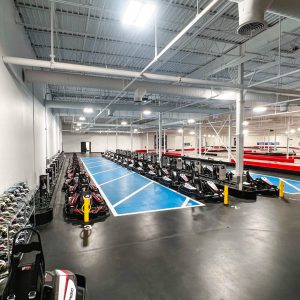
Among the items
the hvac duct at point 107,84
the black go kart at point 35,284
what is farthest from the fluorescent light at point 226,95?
the black go kart at point 35,284

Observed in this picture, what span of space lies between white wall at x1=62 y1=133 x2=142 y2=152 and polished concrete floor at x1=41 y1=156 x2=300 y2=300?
95.2ft

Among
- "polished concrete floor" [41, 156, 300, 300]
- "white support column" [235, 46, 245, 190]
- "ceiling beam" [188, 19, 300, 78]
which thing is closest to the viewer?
"polished concrete floor" [41, 156, 300, 300]

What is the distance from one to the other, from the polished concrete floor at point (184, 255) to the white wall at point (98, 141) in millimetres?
29002

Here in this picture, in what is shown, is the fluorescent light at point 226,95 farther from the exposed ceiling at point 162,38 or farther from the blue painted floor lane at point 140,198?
the blue painted floor lane at point 140,198

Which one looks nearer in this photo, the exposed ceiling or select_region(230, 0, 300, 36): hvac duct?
select_region(230, 0, 300, 36): hvac duct

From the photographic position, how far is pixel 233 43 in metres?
6.93

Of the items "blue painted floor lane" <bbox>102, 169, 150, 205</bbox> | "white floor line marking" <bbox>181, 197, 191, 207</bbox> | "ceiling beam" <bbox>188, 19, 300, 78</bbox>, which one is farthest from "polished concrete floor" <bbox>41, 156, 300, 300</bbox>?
"ceiling beam" <bbox>188, 19, 300, 78</bbox>

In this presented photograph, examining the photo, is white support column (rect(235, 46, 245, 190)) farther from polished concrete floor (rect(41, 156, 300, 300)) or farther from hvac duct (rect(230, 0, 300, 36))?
hvac duct (rect(230, 0, 300, 36))

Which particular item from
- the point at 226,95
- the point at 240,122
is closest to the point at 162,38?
the point at 226,95

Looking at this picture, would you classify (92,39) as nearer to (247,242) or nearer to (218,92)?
(218,92)

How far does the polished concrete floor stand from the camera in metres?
2.86

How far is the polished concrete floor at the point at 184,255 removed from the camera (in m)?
2.86

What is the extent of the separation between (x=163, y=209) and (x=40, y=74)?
551cm

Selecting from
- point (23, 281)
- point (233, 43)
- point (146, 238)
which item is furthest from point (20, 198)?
point (233, 43)
